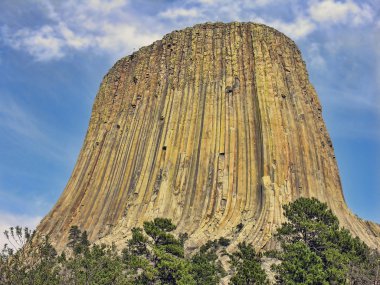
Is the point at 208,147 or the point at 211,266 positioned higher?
the point at 208,147

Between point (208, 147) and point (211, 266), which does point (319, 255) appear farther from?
point (208, 147)

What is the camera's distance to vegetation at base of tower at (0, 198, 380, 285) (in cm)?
2189

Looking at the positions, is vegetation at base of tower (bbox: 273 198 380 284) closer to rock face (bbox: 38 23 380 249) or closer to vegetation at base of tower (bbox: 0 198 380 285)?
vegetation at base of tower (bbox: 0 198 380 285)

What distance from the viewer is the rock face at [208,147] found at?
43406 mm

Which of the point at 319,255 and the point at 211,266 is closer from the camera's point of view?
the point at 319,255

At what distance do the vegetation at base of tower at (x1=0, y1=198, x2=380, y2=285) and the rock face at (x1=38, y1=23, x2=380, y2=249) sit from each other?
29.9 feet

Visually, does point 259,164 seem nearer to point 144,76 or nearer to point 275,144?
point 275,144

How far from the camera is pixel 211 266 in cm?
2995

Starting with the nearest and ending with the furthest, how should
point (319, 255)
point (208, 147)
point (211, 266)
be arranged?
1. point (319, 255)
2. point (211, 266)
3. point (208, 147)

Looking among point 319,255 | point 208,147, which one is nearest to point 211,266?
point 319,255

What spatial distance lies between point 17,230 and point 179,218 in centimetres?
2445

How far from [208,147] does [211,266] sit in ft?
61.9

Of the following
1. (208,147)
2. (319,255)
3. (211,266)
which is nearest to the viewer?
(319,255)

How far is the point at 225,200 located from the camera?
43.2m
